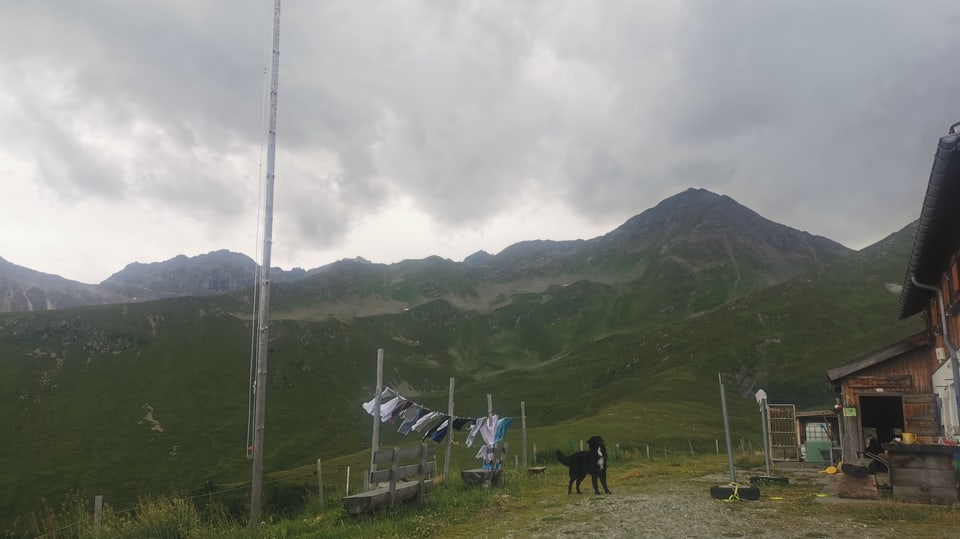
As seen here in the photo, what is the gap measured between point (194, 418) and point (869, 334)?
15860 cm

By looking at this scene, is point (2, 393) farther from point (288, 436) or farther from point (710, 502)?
point (710, 502)

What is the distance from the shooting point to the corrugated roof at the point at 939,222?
1087 cm

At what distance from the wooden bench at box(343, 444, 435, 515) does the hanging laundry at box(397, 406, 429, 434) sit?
3.46 m

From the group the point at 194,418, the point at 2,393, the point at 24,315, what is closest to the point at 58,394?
the point at 2,393

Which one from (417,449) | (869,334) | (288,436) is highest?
(869,334)

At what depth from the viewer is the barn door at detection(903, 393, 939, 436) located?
2156 cm

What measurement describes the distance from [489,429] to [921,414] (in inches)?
611

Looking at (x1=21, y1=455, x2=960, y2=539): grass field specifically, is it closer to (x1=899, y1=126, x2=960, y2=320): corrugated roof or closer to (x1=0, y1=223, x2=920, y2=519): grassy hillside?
(x1=899, y1=126, x2=960, y2=320): corrugated roof

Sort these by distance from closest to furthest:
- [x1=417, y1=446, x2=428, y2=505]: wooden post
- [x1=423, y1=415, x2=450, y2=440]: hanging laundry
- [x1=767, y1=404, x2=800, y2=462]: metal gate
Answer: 1. [x1=417, y1=446, x2=428, y2=505]: wooden post
2. [x1=423, y1=415, x2=450, y2=440]: hanging laundry
3. [x1=767, y1=404, x2=800, y2=462]: metal gate

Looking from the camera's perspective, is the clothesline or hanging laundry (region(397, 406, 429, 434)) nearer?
the clothesline

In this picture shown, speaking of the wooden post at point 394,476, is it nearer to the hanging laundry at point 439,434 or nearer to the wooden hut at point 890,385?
the hanging laundry at point 439,434

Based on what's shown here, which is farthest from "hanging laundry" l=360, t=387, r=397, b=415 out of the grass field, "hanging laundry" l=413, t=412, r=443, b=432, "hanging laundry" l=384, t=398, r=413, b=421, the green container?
the green container

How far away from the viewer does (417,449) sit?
15.2 m

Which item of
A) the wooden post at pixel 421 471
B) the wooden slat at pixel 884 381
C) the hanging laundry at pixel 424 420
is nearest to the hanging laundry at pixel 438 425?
the hanging laundry at pixel 424 420
